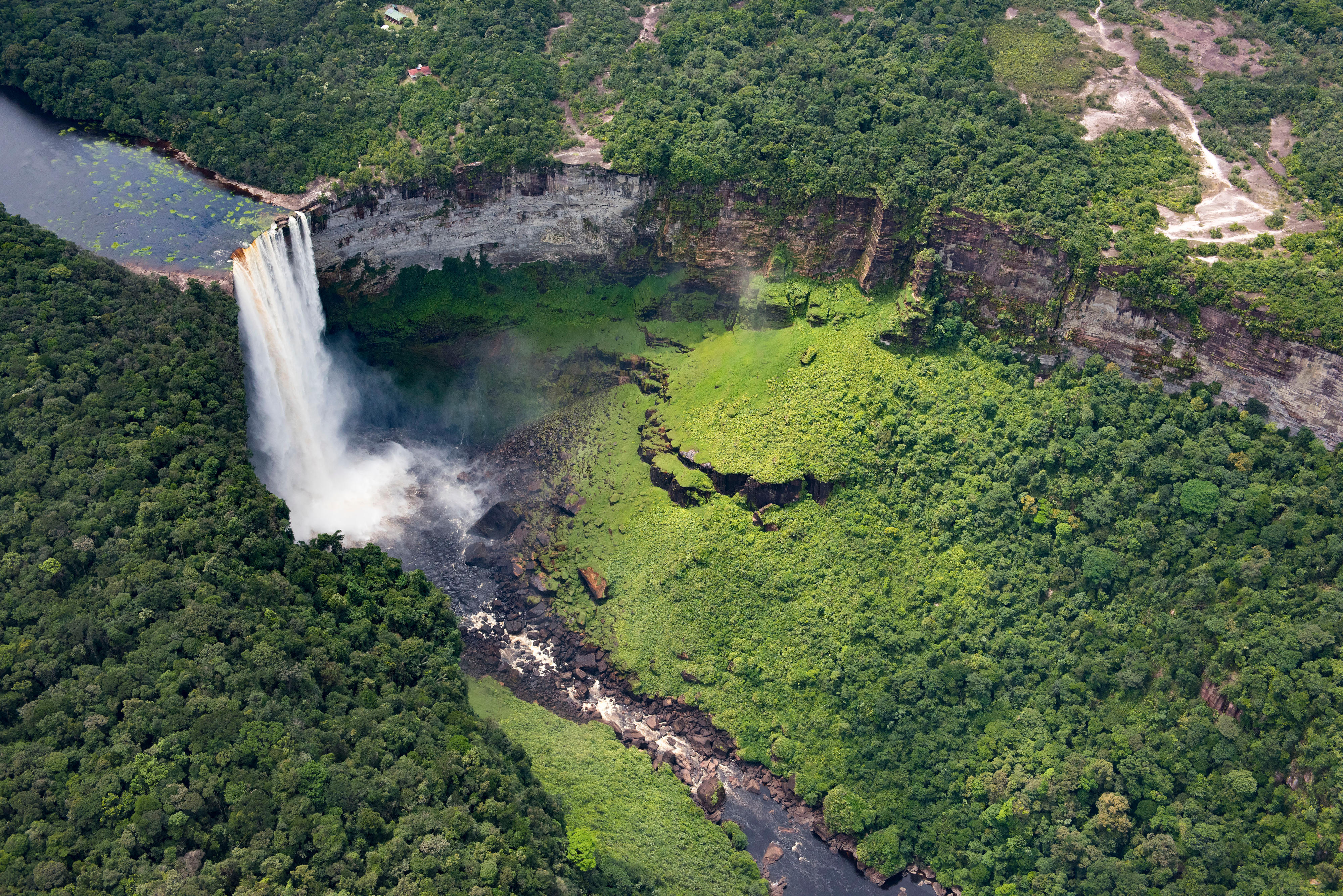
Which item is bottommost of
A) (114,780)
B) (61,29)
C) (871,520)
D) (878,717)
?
(878,717)

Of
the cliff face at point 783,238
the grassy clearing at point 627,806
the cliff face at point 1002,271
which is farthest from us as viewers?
the cliff face at point 783,238

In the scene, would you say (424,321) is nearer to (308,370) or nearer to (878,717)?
(308,370)

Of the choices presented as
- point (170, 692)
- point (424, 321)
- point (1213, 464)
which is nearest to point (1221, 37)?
point (1213, 464)

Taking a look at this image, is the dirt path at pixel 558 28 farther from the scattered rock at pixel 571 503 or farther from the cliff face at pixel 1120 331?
the scattered rock at pixel 571 503

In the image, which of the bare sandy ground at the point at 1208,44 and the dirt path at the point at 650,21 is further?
the dirt path at the point at 650,21

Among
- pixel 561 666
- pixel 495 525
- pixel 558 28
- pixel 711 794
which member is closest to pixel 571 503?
pixel 495 525

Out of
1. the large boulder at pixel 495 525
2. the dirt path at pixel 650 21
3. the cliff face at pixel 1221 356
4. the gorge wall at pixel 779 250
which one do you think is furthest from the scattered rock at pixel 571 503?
the dirt path at pixel 650 21
